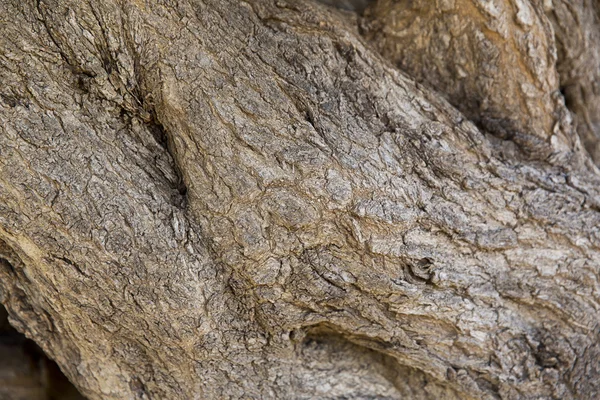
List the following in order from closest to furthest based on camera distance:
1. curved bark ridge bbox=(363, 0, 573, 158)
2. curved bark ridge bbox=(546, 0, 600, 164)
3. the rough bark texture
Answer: the rough bark texture < curved bark ridge bbox=(363, 0, 573, 158) < curved bark ridge bbox=(546, 0, 600, 164)

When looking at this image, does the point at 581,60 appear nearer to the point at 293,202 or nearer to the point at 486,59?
the point at 486,59

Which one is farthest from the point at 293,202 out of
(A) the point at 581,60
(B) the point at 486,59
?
(A) the point at 581,60

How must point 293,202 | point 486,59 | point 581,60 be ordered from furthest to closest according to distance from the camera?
point 581,60, point 486,59, point 293,202

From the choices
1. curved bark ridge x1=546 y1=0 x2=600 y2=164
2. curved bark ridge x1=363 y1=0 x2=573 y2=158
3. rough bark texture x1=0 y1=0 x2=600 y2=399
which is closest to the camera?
rough bark texture x1=0 y1=0 x2=600 y2=399

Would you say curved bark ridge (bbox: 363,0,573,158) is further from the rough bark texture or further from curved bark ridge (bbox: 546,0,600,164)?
curved bark ridge (bbox: 546,0,600,164)

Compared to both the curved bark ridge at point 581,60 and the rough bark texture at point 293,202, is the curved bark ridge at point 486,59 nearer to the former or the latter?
the rough bark texture at point 293,202

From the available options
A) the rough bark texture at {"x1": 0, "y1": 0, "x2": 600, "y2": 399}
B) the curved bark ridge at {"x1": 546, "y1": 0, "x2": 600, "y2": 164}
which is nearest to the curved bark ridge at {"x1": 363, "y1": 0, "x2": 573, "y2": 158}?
the rough bark texture at {"x1": 0, "y1": 0, "x2": 600, "y2": 399}

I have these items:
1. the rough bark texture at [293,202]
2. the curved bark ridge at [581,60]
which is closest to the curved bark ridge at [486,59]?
the rough bark texture at [293,202]

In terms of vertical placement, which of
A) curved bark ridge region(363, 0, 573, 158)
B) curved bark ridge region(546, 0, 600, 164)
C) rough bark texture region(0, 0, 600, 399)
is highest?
curved bark ridge region(546, 0, 600, 164)
